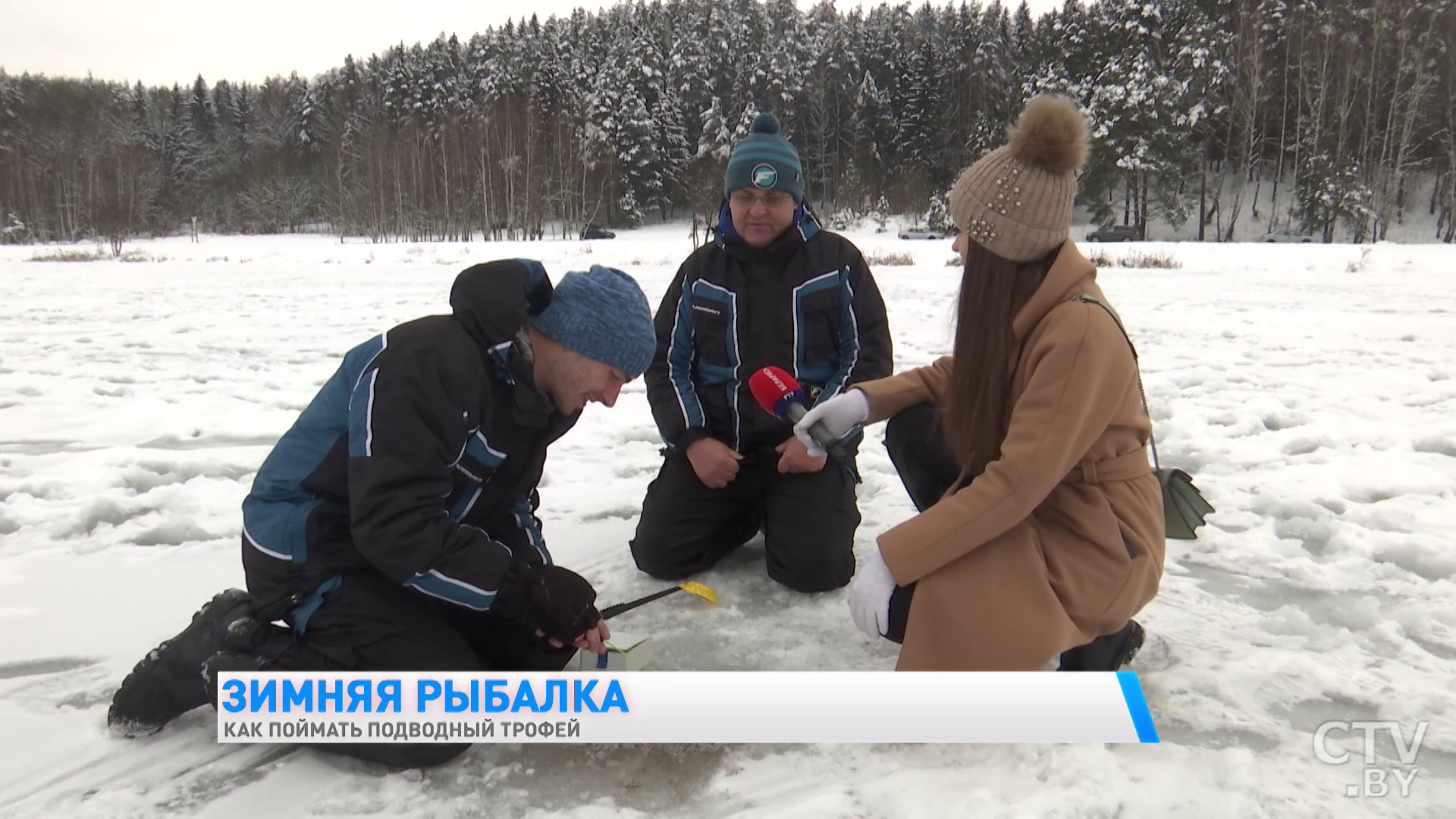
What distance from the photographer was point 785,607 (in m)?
2.59

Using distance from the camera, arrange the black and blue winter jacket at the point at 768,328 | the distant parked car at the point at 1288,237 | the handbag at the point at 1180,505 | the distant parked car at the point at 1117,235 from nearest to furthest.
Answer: the handbag at the point at 1180,505
the black and blue winter jacket at the point at 768,328
the distant parked car at the point at 1288,237
the distant parked car at the point at 1117,235

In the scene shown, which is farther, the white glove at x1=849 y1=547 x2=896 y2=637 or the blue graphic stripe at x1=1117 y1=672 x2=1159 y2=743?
the white glove at x1=849 y1=547 x2=896 y2=637

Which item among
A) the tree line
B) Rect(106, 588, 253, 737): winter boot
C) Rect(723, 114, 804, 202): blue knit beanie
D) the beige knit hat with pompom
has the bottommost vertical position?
Rect(106, 588, 253, 737): winter boot

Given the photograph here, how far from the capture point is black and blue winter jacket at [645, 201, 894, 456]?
2.97m

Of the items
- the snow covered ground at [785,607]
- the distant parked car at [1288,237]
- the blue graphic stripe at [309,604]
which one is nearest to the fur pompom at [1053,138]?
the snow covered ground at [785,607]

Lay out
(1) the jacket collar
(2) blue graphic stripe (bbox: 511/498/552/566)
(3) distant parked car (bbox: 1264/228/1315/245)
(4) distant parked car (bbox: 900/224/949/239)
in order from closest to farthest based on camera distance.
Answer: (1) the jacket collar
(2) blue graphic stripe (bbox: 511/498/552/566)
(3) distant parked car (bbox: 1264/228/1315/245)
(4) distant parked car (bbox: 900/224/949/239)

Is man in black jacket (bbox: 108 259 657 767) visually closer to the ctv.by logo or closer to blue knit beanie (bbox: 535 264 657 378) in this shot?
blue knit beanie (bbox: 535 264 657 378)

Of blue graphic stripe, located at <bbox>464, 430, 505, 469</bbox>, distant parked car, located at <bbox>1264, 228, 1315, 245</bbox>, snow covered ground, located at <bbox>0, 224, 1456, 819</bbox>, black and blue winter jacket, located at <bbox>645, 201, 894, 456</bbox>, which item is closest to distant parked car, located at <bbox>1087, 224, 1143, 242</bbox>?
distant parked car, located at <bbox>1264, 228, 1315, 245</bbox>

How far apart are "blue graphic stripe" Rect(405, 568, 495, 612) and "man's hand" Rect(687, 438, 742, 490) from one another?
1086 millimetres

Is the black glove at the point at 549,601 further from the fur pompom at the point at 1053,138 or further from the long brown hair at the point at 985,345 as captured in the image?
the fur pompom at the point at 1053,138

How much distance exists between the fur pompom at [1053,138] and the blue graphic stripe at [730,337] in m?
1.32

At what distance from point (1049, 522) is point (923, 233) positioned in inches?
1215

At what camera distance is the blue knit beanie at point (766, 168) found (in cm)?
287

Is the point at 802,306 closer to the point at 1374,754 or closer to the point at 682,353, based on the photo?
the point at 682,353
